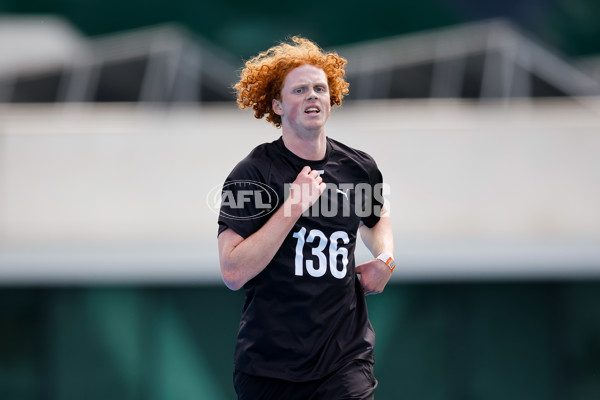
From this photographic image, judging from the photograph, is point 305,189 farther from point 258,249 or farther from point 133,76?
point 133,76

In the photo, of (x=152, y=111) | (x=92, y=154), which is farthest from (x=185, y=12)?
(x=92, y=154)

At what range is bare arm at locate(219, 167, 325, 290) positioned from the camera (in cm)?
231

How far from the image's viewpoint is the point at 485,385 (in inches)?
275

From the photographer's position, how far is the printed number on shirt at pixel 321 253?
2422 millimetres

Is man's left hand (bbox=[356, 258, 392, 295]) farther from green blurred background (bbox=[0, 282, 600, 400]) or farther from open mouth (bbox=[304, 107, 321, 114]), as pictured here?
green blurred background (bbox=[0, 282, 600, 400])

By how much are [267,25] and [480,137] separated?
28.6ft

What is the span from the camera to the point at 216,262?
6.87 meters

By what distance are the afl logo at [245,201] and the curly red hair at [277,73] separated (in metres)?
0.33

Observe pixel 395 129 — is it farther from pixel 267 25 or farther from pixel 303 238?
pixel 267 25

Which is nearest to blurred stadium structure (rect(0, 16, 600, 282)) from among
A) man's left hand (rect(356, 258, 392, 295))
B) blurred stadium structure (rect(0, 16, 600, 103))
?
blurred stadium structure (rect(0, 16, 600, 103))

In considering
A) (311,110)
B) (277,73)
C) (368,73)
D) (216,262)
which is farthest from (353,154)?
(368,73)

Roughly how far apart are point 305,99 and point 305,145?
6.1 inches

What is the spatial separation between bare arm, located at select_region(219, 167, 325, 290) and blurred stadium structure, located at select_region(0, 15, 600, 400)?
15.0ft

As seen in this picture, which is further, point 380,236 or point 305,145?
point 380,236
